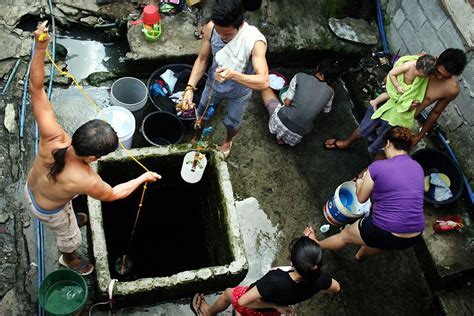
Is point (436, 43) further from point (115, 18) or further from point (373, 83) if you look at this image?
point (115, 18)

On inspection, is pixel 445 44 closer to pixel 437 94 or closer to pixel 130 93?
pixel 437 94

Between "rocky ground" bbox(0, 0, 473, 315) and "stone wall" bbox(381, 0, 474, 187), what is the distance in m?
0.54

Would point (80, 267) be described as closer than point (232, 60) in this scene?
No

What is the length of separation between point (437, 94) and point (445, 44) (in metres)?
1.24

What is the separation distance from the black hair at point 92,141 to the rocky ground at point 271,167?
5.19ft

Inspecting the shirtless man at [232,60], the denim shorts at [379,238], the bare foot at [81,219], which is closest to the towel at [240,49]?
the shirtless man at [232,60]

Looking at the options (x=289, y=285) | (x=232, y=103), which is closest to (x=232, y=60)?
(x=232, y=103)

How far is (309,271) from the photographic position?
3406 millimetres

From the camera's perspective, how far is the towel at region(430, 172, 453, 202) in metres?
5.41

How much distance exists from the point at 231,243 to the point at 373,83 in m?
3.37

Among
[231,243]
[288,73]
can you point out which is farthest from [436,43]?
[231,243]

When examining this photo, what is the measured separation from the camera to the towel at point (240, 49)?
4.21 meters

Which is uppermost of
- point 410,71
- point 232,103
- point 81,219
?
point 410,71

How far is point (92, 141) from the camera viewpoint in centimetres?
330
